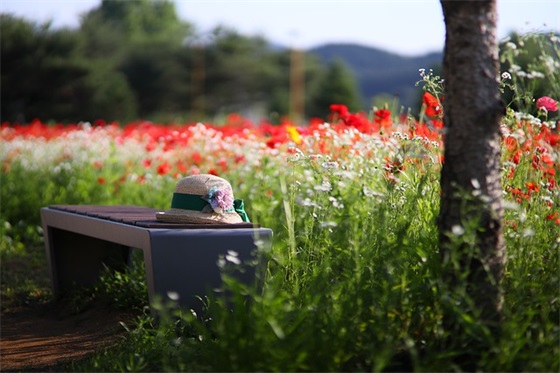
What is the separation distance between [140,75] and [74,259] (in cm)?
3323

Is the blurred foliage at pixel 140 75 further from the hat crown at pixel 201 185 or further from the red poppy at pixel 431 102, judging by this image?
the hat crown at pixel 201 185

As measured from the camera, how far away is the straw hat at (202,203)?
423cm

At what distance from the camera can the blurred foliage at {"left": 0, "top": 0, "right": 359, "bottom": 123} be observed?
88.7 ft

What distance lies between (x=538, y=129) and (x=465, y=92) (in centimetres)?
138

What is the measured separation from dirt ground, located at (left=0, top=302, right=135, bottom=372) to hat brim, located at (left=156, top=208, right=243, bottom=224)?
2.22ft

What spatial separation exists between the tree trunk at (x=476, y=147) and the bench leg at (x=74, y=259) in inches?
124

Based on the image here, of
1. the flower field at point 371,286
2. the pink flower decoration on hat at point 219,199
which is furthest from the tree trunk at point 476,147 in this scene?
the pink flower decoration on hat at point 219,199

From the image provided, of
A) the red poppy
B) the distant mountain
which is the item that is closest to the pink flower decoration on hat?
the red poppy

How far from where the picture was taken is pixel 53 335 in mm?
4793

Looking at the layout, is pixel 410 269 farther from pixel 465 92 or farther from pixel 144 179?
pixel 144 179

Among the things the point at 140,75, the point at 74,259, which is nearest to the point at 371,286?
the point at 74,259

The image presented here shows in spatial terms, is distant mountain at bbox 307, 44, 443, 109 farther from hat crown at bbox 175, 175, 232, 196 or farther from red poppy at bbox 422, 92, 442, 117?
hat crown at bbox 175, 175, 232, 196

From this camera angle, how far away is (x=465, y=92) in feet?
10.0

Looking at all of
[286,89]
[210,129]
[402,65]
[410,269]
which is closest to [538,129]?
[410,269]
